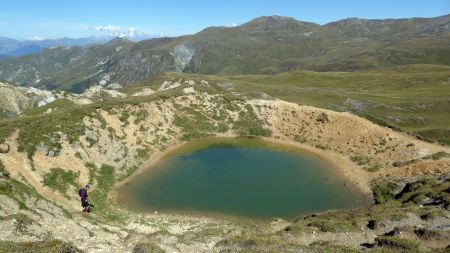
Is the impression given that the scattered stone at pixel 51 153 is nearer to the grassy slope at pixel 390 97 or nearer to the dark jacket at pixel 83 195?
the dark jacket at pixel 83 195

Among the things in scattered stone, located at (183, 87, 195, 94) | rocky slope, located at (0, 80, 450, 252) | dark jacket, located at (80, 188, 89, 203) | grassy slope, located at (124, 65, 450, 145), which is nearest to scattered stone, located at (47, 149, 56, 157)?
rocky slope, located at (0, 80, 450, 252)

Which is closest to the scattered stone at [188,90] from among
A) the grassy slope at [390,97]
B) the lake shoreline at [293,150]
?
the lake shoreline at [293,150]

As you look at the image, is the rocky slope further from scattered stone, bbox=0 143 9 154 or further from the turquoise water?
the turquoise water

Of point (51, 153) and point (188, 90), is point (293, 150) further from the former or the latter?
point (51, 153)

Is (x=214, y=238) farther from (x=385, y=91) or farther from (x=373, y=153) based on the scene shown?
(x=385, y=91)

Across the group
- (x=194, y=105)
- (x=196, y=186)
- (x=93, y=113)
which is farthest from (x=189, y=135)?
(x=196, y=186)

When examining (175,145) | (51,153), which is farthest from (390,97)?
(51,153)
